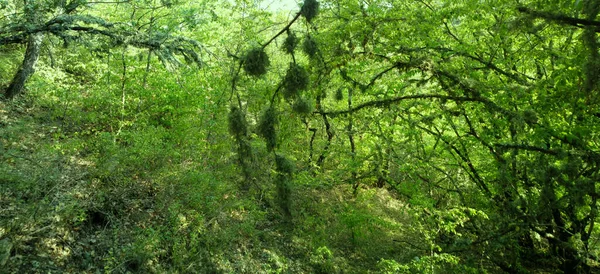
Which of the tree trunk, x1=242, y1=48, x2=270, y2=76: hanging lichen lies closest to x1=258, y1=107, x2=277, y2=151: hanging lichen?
x1=242, y1=48, x2=270, y2=76: hanging lichen

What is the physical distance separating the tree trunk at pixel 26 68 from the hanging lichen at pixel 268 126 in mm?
8535

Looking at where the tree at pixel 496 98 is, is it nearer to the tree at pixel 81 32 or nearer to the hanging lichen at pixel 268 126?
the hanging lichen at pixel 268 126

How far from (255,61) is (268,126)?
0.64 metres

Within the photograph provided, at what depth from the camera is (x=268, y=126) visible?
3502 millimetres

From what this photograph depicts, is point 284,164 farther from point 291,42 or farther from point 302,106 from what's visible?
point 291,42

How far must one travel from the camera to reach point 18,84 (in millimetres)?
9352

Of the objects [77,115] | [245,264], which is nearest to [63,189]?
[77,115]

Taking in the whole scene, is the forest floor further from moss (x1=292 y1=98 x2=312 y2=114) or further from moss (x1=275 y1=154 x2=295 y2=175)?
moss (x1=292 y1=98 x2=312 y2=114)

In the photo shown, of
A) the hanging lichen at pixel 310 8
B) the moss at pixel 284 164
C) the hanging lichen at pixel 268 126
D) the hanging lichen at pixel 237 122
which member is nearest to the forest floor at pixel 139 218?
the moss at pixel 284 164

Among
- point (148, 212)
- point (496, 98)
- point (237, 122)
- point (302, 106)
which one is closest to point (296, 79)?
point (302, 106)

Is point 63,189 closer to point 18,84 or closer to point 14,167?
point 14,167

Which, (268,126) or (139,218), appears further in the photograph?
(139,218)

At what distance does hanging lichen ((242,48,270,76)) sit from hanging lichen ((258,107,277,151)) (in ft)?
1.41

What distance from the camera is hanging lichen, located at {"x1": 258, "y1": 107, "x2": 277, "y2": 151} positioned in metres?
3.48
